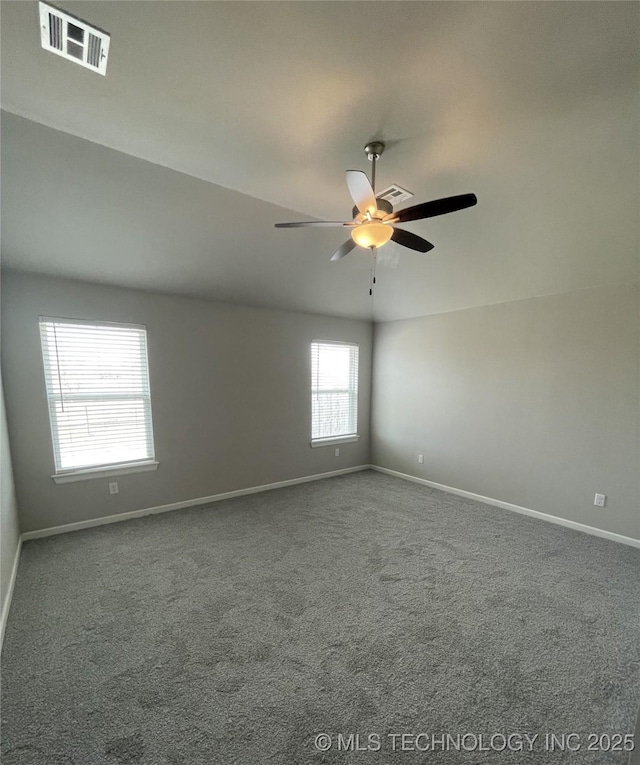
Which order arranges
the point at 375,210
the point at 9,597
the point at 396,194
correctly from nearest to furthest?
the point at 375,210 < the point at 9,597 < the point at 396,194

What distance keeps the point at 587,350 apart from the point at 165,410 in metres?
4.43

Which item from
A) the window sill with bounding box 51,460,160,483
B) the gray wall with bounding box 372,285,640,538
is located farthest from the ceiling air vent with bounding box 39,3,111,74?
the gray wall with bounding box 372,285,640,538

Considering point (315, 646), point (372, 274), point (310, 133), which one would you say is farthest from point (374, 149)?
point (315, 646)

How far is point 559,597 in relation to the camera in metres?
2.27

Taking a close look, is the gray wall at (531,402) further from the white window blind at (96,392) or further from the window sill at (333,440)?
the white window blind at (96,392)

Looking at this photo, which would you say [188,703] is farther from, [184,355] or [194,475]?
[184,355]

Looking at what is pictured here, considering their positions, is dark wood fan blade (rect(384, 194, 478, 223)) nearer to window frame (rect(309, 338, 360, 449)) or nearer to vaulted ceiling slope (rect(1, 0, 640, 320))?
vaulted ceiling slope (rect(1, 0, 640, 320))

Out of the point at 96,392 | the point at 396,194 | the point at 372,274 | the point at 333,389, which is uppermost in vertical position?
the point at 396,194

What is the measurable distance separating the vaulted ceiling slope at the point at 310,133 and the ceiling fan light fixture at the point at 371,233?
51 centimetres

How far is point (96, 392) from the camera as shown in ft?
10.7

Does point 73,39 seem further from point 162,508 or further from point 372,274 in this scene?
point 162,508

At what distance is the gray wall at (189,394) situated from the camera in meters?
2.93

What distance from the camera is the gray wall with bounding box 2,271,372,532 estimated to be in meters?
2.93

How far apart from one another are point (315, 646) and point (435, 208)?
244cm
